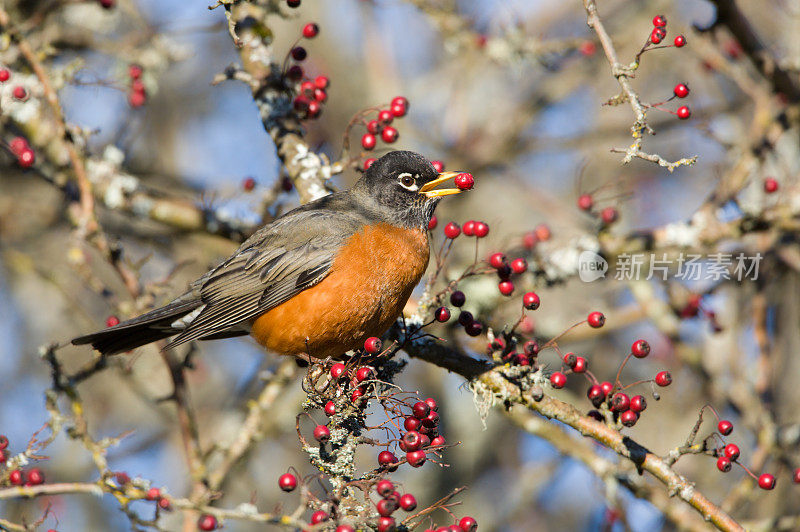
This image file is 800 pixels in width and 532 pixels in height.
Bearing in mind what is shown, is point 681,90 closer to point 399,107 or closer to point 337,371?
point 399,107

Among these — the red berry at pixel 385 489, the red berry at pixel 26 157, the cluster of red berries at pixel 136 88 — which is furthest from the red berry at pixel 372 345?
the cluster of red berries at pixel 136 88

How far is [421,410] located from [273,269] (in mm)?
1897

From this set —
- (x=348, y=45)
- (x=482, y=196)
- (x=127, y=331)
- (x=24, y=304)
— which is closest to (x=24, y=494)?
(x=127, y=331)

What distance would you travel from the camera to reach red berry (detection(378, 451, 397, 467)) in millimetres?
2959

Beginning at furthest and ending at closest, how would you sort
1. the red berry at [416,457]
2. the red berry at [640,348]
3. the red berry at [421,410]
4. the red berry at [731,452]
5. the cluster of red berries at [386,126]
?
the cluster of red berries at [386,126] < the red berry at [640,348] < the red berry at [731,452] < the red berry at [421,410] < the red berry at [416,457]

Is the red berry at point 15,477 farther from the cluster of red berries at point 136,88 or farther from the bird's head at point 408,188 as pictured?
the cluster of red berries at point 136,88

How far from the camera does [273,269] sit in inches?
183

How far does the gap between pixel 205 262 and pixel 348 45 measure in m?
5.33

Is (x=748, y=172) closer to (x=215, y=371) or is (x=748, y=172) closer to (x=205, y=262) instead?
(x=205, y=262)

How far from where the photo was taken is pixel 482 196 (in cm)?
930

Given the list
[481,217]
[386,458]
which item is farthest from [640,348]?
[481,217]

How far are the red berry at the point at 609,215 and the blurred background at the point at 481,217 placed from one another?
0.43ft

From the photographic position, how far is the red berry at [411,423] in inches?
121

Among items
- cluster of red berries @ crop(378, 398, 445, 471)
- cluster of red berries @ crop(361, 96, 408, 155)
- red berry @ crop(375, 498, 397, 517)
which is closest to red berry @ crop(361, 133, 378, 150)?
cluster of red berries @ crop(361, 96, 408, 155)
